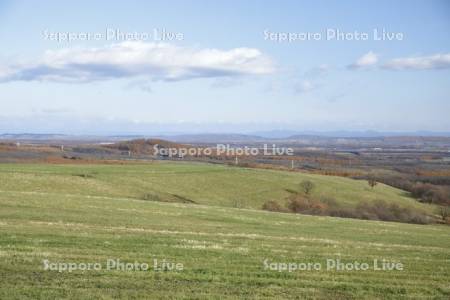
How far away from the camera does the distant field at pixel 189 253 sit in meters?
11.0

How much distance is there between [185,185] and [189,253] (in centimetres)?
3900

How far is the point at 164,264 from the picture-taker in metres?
13.2

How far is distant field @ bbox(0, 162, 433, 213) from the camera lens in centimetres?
4322

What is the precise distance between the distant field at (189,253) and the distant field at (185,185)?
13.4m

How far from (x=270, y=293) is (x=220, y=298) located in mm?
1204

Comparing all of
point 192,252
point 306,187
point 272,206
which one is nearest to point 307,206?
point 272,206

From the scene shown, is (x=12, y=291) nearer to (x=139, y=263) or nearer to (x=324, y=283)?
(x=139, y=263)

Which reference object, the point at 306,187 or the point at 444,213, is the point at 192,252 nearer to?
the point at 444,213

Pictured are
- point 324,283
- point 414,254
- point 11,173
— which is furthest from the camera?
point 11,173

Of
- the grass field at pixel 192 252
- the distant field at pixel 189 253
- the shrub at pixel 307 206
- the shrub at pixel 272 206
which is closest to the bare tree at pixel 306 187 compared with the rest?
the shrub at pixel 307 206

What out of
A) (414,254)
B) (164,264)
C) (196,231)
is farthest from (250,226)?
(164,264)

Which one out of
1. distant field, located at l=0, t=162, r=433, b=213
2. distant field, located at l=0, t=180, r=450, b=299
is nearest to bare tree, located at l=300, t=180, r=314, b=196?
distant field, located at l=0, t=162, r=433, b=213

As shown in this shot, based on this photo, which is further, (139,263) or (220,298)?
(139,263)

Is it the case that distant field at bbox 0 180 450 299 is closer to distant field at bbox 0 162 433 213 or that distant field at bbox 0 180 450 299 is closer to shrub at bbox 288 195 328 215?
distant field at bbox 0 162 433 213
